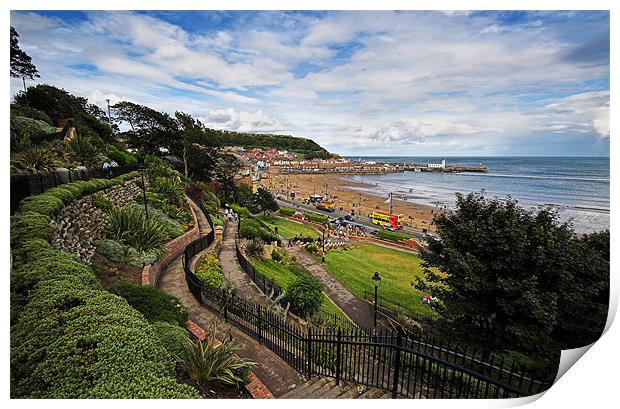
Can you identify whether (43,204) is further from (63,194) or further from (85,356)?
(85,356)

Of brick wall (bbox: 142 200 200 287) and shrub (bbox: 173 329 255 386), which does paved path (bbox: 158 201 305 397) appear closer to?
Result: brick wall (bbox: 142 200 200 287)

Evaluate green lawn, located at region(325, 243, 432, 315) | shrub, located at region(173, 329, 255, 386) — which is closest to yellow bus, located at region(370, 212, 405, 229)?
green lawn, located at region(325, 243, 432, 315)

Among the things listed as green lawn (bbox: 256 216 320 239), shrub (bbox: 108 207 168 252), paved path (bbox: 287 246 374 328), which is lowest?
paved path (bbox: 287 246 374 328)

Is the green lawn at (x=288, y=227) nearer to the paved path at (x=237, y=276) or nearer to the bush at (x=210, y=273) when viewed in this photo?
the paved path at (x=237, y=276)

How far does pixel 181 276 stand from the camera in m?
9.77

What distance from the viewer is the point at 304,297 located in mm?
10477

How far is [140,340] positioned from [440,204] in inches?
2096

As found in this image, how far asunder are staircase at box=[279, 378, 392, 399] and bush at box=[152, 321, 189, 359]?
5.91ft

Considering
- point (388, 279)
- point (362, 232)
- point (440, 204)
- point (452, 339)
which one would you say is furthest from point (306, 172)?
Result: point (452, 339)

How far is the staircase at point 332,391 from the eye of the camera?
4672mm

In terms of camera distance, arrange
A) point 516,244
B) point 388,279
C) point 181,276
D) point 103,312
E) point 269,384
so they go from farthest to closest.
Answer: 1. point 388,279
2. point 181,276
3. point 516,244
4. point 269,384
5. point 103,312

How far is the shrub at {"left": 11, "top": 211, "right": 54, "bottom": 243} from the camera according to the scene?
5520mm

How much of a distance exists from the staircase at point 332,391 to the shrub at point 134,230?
7.11 meters

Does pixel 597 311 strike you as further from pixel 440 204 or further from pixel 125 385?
pixel 440 204
